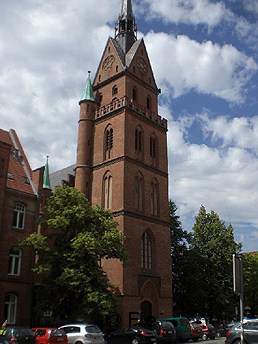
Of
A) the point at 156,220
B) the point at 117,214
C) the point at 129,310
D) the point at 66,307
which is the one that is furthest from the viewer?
the point at 156,220

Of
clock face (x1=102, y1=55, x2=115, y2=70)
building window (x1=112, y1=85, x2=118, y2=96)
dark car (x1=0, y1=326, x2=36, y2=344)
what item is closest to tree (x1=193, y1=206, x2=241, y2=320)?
building window (x1=112, y1=85, x2=118, y2=96)

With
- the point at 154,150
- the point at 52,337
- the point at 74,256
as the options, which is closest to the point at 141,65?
the point at 154,150

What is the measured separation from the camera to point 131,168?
133 ft

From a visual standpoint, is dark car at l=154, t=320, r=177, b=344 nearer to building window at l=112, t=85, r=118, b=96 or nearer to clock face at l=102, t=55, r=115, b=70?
building window at l=112, t=85, r=118, b=96

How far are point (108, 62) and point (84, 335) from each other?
114 ft

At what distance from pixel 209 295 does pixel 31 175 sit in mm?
24656

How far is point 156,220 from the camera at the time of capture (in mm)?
41562

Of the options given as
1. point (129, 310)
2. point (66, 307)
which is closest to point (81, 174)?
point (129, 310)

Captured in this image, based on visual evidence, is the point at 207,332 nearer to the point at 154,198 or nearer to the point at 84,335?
the point at 154,198

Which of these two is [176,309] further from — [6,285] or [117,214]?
[6,285]

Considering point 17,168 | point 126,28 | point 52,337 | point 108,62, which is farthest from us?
point 126,28

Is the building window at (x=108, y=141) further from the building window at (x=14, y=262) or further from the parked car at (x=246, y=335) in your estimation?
the parked car at (x=246, y=335)

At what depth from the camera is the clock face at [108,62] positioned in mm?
48384

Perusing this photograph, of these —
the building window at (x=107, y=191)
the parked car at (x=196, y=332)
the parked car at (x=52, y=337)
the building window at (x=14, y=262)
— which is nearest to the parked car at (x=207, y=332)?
the parked car at (x=196, y=332)
